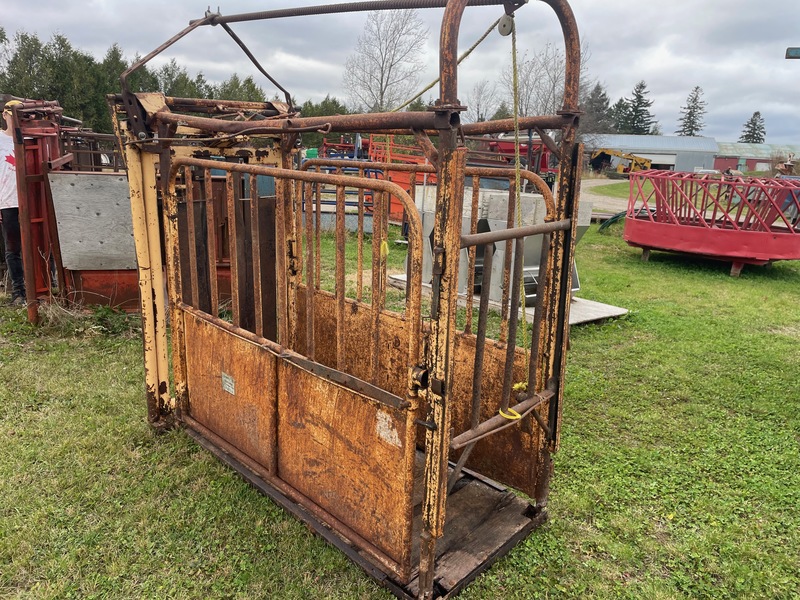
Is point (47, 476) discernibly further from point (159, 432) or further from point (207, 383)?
point (207, 383)

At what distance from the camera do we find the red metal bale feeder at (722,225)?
8.83m

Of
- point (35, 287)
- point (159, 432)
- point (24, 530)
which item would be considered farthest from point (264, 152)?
point (35, 287)

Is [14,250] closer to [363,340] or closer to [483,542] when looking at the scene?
[363,340]

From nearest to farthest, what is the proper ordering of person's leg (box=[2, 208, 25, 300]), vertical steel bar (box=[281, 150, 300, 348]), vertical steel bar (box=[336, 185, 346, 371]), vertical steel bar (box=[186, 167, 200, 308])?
1. vertical steel bar (box=[336, 185, 346, 371])
2. vertical steel bar (box=[186, 167, 200, 308])
3. vertical steel bar (box=[281, 150, 300, 348])
4. person's leg (box=[2, 208, 25, 300])

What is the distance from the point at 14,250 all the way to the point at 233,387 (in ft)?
13.8

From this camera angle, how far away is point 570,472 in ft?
10.9

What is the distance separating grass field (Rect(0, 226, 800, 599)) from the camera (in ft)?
8.00

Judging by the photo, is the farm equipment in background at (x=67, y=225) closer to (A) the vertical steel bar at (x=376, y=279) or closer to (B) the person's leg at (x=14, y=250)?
(B) the person's leg at (x=14, y=250)

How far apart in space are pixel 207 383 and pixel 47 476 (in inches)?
37.2

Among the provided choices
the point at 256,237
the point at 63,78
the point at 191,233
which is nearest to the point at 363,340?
the point at 256,237

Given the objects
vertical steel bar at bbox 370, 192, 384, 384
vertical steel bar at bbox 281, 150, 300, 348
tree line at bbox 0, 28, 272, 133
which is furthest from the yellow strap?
tree line at bbox 0, 28, 272, 133

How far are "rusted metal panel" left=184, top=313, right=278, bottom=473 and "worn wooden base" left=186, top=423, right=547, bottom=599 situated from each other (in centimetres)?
13

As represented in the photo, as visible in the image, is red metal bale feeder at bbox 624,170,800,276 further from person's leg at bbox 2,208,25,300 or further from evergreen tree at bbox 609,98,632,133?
evergreen tree at bbox 609,98,632,133

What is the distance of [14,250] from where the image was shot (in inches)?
226
